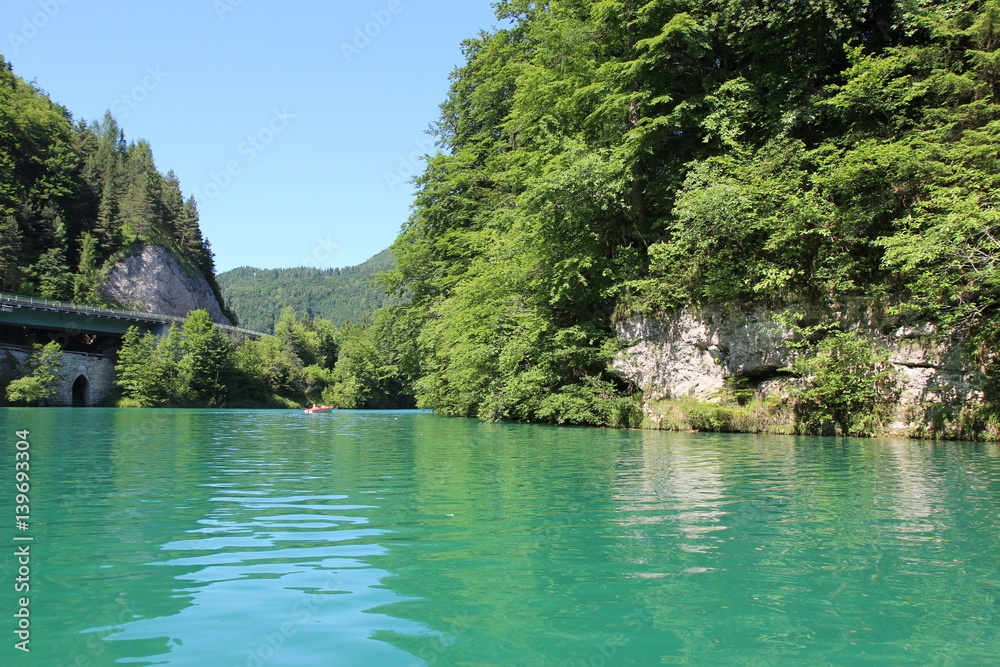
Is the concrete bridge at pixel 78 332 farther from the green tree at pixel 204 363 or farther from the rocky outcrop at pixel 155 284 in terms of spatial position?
the rocky outcrop at pixel 155 284

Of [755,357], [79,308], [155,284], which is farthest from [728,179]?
[155,284]

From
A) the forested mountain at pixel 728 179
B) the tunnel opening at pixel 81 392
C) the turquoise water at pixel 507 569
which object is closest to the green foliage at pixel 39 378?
the tunnel opening at pixel 81 392

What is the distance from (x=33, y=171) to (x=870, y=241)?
325 feet

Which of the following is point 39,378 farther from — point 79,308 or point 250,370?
point 250,370

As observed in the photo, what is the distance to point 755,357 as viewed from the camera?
19.3m

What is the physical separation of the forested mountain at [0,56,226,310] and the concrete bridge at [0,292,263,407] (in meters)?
7.79

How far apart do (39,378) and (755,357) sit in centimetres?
6145

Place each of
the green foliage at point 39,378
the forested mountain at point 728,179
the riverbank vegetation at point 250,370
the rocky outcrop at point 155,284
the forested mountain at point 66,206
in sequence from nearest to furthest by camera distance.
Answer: the forested mountain at point 728,179
the green foliage at point 39,378
the riverbank vegetation at point 250,370
the forested mountain at point 66,206
the rocky outcrop at point 155,284

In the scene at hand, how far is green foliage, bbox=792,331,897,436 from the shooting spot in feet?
54.9

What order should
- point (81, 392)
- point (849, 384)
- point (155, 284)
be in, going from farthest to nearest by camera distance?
point (155, 284) < point (81, 392) < point (849, 384)

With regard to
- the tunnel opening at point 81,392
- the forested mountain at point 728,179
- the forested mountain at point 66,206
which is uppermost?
the forested mountain at point 66,206

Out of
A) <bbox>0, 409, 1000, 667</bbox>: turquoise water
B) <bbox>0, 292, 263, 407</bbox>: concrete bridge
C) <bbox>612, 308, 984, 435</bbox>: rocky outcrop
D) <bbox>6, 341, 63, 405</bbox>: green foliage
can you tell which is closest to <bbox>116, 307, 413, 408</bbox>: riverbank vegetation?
<bbox>0, 292, 263, 407</bbox>: concrete bridge

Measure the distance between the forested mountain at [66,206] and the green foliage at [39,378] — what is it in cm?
1673

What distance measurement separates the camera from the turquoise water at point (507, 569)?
311 cm
